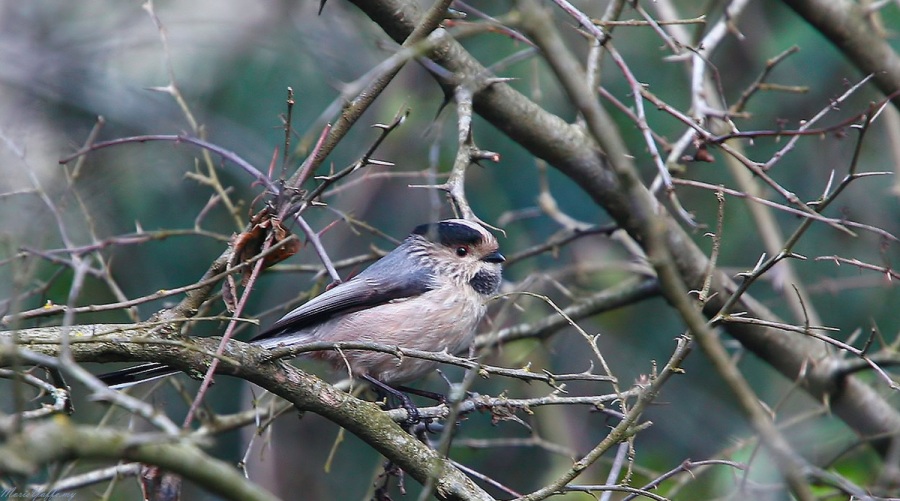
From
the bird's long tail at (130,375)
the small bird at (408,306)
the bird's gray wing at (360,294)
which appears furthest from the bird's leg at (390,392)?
the bird's long tail at (130,375)

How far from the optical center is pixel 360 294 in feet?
14.4

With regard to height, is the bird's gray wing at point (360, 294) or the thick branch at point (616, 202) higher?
the thick branch at point (616, 202)

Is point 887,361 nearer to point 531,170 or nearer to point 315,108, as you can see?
point 531,170

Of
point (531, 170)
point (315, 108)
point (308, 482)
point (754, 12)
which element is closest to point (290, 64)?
point (315, 108)

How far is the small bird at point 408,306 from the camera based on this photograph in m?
4.20

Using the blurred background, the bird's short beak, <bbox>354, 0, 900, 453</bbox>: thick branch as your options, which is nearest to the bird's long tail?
<bbox>354, 0, 900, 453</bbox>: thick branch

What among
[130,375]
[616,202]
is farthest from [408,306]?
[130,375]

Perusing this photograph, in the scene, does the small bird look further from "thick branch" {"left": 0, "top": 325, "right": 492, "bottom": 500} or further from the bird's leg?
"thick branch" {"left": 0, "top": 325, "right": 492, "bottom": 500}

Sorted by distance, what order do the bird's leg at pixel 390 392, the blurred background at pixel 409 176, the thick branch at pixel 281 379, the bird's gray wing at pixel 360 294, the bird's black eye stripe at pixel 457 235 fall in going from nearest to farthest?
the thick branch at pixel 281 379 → the bird's leg at pixel 390 392 → the bird's gray wing at pixel 360 294 → the bird's black eye stripe at pixel 457 235 → the blurred background at pixel 409 176

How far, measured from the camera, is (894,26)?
6.30 meters

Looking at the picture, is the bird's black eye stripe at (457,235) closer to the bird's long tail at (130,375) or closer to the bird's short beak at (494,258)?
the bird's short beak at (494,258)

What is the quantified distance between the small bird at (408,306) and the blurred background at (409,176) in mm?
1229

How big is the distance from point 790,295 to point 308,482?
4280mm

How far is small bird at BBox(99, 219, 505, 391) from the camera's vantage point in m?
4.20
